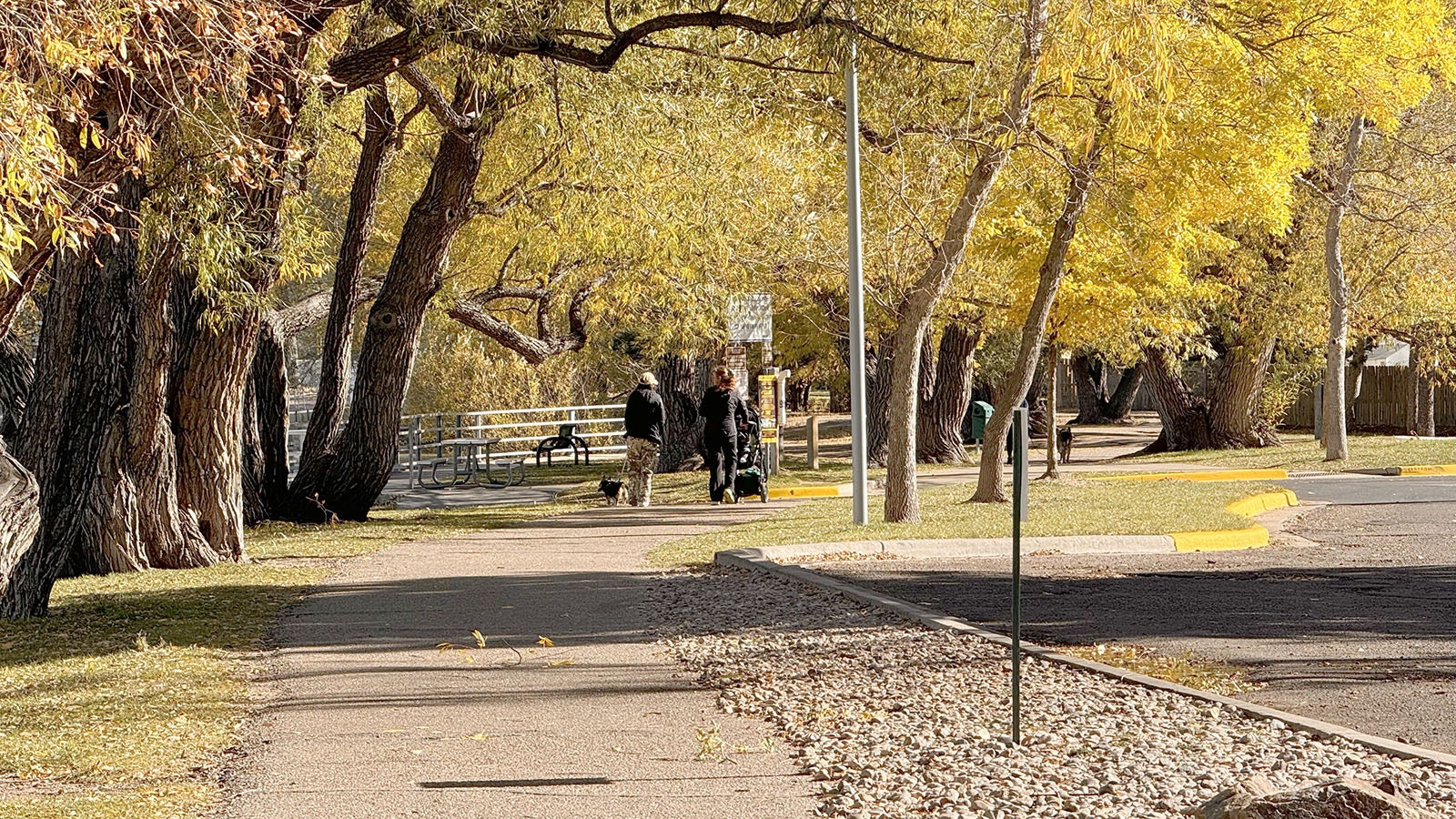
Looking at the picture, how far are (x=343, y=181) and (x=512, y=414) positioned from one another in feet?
38.2

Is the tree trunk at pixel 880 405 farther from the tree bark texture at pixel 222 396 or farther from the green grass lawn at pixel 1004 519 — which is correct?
the tree bark texture at pixel 222 396

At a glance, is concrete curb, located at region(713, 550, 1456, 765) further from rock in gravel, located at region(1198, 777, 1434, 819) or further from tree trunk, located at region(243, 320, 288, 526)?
tree trunk, located at region(243, 320, 288, 526)

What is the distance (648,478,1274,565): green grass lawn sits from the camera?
1606 centimetres

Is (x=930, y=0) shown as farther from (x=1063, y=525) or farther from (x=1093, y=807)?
(x=1093, y=807)

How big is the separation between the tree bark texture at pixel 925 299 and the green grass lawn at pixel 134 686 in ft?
20.1

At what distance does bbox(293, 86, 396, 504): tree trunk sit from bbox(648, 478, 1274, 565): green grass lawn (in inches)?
247

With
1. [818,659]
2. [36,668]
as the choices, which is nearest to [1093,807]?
[818,659]

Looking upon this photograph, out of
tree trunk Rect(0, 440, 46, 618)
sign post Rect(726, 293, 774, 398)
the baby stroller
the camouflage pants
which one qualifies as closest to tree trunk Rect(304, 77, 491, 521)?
the camouflage pants

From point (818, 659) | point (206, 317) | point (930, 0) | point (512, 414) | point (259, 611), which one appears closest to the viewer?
point (818, 659)

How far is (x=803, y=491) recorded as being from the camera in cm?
2423

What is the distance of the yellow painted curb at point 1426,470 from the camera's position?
26156 mm

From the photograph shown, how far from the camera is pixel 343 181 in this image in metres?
26.7

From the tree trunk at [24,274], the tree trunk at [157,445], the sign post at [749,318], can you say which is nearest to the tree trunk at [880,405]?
the sign post at [749,318]

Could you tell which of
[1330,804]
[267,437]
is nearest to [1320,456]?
[267,437]
